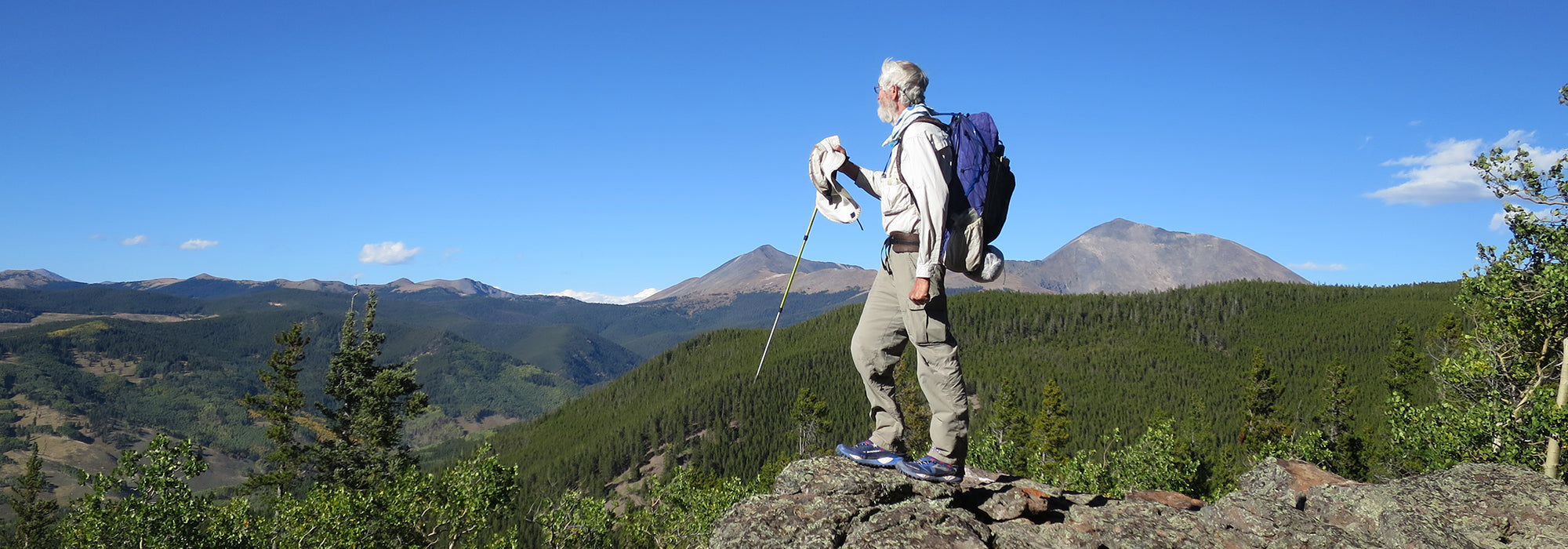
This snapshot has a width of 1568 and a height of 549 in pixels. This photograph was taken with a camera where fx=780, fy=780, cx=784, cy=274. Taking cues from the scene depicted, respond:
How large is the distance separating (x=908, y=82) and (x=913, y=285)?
205 centimetres

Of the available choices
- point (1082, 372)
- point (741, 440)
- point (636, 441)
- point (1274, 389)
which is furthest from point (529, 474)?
point (1274, 389)

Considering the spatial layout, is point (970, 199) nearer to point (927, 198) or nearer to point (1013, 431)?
point (927, 198)

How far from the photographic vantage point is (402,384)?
42.2 metres

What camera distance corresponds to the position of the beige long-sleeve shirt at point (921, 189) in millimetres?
7117

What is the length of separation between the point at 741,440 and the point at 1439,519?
541 ft

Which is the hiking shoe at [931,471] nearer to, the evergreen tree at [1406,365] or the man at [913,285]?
the man at [913,285]

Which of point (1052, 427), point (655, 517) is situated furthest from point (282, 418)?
point (1052, 427)

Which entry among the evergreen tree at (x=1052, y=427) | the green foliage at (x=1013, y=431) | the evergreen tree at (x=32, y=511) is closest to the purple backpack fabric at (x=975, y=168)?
the green foliage at (x=1013, y=431)

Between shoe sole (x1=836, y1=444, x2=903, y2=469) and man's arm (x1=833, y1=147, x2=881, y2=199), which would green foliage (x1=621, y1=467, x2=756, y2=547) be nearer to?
shoe sole (x1=836, y1=444, x2=903, y2=469)

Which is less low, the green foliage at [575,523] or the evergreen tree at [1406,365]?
the evergreen tree at [1406,365]

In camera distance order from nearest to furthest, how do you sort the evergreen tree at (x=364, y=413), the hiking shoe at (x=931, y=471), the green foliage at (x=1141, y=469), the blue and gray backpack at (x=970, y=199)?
1. the blue and gray backpack at (x=970, y=199)
2. the hiking shoe at (x=931, y=471)
3. the green foliage at (x=1141, y=469)
4. the evergreen tree at (x=364, y=413)

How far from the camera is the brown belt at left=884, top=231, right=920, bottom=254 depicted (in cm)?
756

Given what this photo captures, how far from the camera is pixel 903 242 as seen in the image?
765 cm

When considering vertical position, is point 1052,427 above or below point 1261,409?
below
